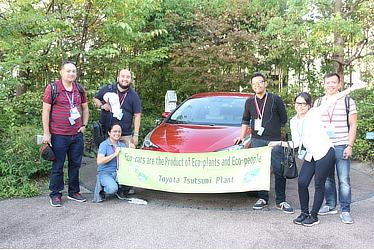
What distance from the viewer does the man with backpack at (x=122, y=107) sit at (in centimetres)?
528

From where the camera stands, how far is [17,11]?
22.2ft

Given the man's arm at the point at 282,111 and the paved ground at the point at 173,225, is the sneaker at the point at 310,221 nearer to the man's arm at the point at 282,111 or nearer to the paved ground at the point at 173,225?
the paved ground at the point at 173,225

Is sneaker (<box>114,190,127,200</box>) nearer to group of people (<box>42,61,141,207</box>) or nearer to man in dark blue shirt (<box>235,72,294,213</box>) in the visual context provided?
group of people (<box>42,61,141,207</box>)

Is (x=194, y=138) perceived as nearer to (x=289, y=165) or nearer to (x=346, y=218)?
(x=289, y=165)

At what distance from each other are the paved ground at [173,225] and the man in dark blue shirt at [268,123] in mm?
221

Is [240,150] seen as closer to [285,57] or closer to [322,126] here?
[322,126]

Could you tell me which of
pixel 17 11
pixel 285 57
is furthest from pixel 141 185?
pixel 285 57

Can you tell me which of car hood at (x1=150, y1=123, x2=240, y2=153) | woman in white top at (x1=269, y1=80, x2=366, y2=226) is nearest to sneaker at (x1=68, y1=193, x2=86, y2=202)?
car hood at (x1=150, y1=123, x2=240, y2=153)

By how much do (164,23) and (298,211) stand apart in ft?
23.8

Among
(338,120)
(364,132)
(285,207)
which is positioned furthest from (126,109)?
(364,132)

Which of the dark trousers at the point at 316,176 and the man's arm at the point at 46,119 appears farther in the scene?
the man's arm at the point at 46,119

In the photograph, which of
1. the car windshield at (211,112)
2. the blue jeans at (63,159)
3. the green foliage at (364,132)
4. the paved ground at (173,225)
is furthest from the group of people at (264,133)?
the green foliage at (364,132)

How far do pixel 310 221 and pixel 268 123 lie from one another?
3.94ft

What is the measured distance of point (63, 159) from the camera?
500cm
